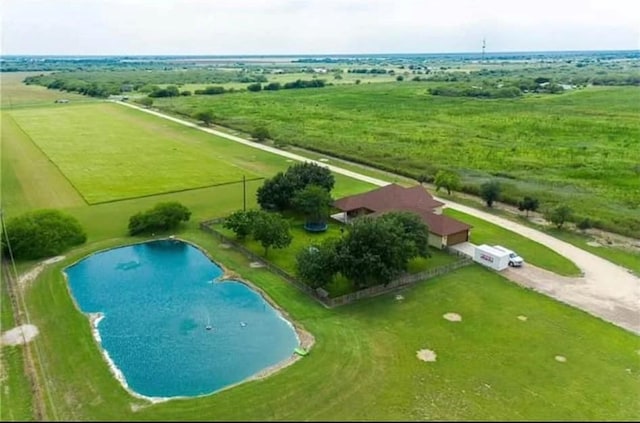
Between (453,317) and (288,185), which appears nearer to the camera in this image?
(453,317)

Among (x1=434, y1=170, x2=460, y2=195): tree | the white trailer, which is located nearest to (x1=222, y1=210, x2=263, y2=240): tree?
the white trailer

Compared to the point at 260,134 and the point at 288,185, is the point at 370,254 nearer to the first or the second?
the point at 288,185

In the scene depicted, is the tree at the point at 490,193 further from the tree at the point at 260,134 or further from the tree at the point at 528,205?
the tree at the point at 260,134

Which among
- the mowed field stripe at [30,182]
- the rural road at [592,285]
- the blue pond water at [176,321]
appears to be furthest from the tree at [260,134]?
the rural road at [592,285]

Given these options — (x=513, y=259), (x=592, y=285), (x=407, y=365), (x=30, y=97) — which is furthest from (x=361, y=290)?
(x=30, y=97)

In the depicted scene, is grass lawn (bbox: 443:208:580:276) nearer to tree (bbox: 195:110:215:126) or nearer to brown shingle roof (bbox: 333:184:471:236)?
brown shingle roof (bbox: 333:184:471:236)
